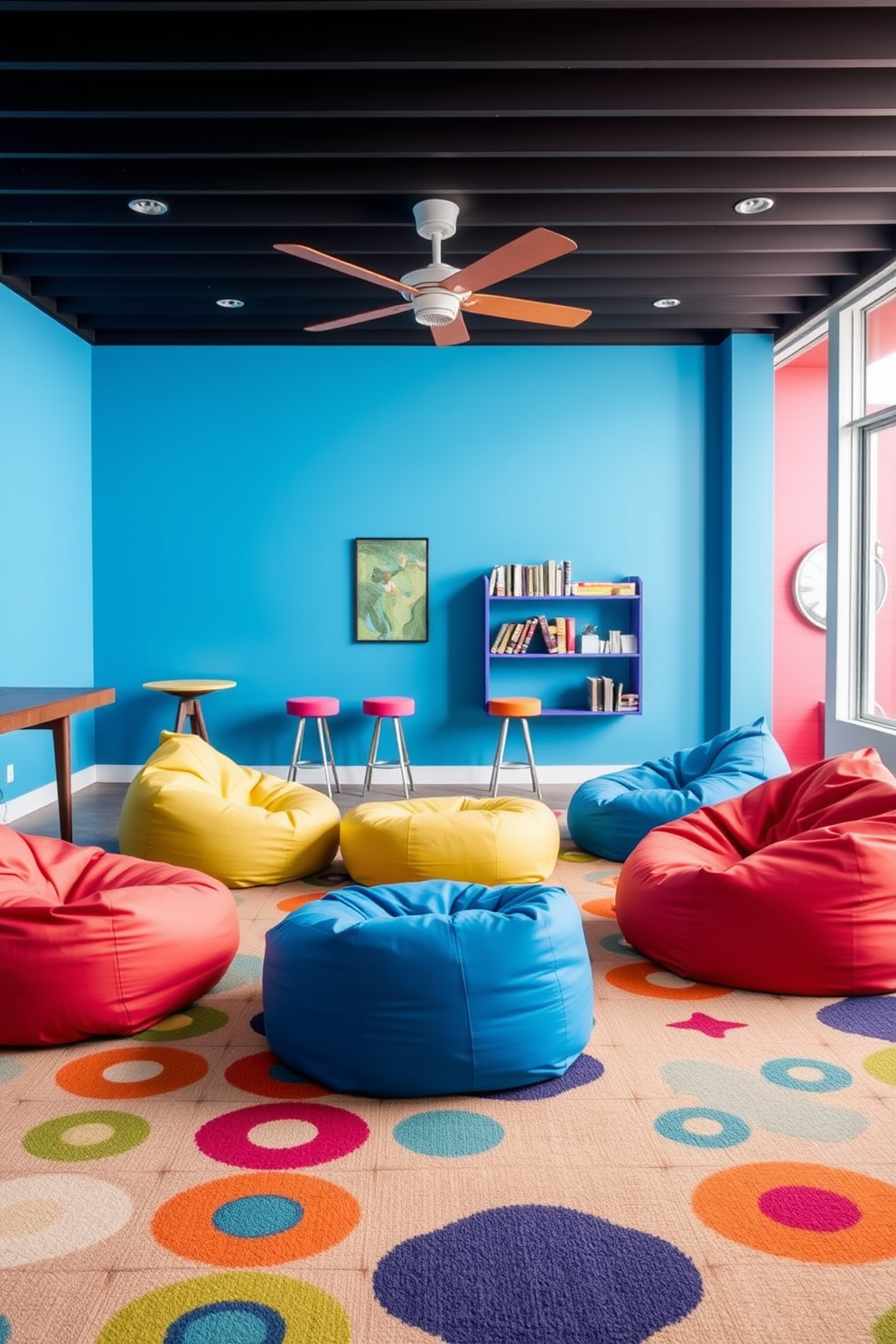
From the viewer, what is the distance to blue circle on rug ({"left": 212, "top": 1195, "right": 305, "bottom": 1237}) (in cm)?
200

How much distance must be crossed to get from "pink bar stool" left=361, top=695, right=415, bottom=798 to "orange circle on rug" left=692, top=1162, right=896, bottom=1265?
4.78 metres

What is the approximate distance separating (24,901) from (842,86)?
167 inches

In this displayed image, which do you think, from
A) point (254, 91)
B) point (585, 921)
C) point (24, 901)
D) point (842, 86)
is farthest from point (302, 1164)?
point (842, 86)

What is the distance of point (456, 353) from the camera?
7516 millimetres

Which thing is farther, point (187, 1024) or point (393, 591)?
point (393, 591)

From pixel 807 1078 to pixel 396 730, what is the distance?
4.76 m

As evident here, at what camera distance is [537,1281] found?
72.6 inches

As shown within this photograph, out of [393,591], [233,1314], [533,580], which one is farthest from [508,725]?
[233,1314]

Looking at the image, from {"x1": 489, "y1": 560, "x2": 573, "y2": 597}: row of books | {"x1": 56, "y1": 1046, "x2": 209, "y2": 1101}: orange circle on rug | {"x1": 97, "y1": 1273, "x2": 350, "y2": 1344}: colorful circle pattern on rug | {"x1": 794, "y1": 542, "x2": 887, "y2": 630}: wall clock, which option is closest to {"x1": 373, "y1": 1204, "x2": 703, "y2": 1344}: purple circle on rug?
{"x1": 97, "y1": 1273, "x2": 350, "y2": 1344}: colorful circle pattern on rug

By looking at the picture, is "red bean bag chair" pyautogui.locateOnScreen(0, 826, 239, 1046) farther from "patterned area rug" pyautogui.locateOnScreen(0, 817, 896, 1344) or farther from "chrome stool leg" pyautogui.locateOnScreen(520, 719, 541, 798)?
"chrome stool leg" pyautogui.locateOnScreen(520, 719, 541, 798)

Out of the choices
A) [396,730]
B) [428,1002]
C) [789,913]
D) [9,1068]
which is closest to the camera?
[428,1002]

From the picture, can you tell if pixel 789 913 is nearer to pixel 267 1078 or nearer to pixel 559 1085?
pixel 559 1085

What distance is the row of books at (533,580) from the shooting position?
7.35 metres

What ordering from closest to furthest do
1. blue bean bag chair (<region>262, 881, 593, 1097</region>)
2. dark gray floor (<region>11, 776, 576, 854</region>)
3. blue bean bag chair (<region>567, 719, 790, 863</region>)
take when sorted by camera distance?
blue bean bag chair (<region>262, 881, 593, 1097</region>), blue bean bag chair (<region>567, 719, 790, 863</region>), dark gray floor (<region>11, 776, 576, 854</region>)
